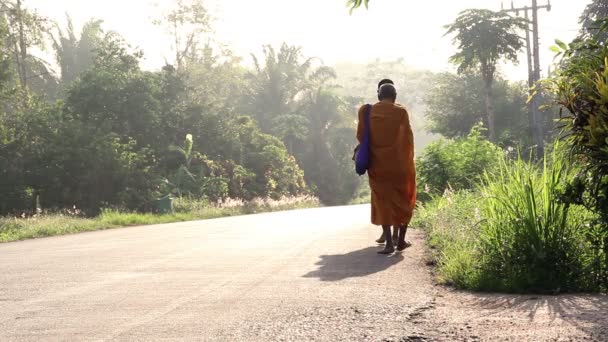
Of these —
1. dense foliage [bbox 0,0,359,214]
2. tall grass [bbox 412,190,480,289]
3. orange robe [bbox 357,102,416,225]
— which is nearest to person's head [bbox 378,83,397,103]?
orange robe [bbox 357,102,416,225]

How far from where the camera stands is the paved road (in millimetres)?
5078

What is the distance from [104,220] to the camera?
69.7ft

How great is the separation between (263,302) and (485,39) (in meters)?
33.8

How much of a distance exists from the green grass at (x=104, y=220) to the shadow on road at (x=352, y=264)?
9.09 m

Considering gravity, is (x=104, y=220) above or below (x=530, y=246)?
below

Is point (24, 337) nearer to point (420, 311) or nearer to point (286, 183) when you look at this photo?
point (420, 311)

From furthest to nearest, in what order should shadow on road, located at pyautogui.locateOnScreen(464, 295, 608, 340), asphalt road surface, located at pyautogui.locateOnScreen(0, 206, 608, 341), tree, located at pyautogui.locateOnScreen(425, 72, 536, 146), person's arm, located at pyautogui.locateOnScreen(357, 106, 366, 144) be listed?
tree, located at pyautogui.locateOnScreen(425, 72, 536, 146) < person's arm, located at pyautogui.locateOnScreen(357, 106, 366, 144) < asphalt road surface, located at pyautogui.locateOnScreen(0, 206, 608, 341) < shadow on road, located at pyautogui.locateOnScreen(464, 295, 608, 340)

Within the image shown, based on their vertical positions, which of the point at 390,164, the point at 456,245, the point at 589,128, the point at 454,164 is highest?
the point at 589,128

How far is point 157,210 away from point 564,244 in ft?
74.8

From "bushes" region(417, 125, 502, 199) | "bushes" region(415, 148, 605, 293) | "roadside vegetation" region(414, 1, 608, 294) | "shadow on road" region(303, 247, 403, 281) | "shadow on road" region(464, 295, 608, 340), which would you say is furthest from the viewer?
"bushes" region(417, 125, 502, 199)

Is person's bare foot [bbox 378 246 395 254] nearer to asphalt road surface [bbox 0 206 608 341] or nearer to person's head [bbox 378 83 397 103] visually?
asphalt road surface [bbox 0 206 608 341]

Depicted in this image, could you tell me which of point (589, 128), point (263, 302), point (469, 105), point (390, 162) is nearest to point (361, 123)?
point (390, 162)

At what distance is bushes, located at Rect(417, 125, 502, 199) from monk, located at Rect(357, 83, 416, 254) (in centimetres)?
689

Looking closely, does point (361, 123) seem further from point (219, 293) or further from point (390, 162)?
point (219, 293)
